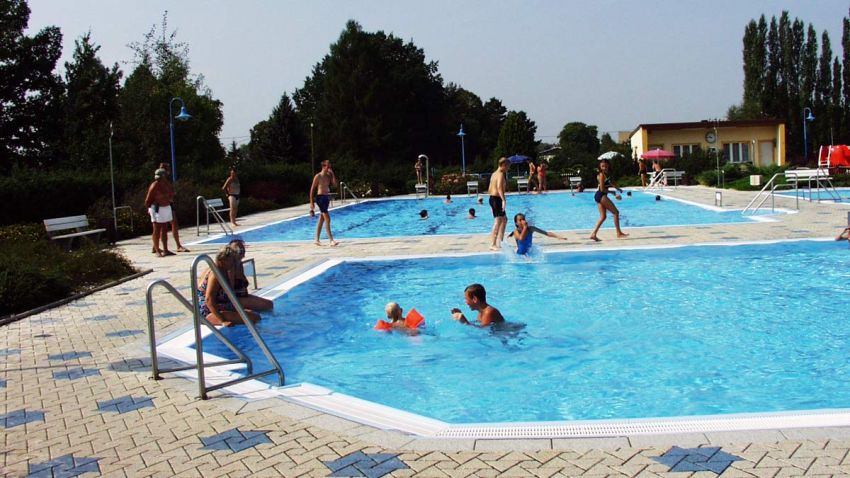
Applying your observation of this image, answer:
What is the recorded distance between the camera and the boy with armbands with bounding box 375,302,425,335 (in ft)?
28.0

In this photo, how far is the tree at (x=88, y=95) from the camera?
4625 centimetres

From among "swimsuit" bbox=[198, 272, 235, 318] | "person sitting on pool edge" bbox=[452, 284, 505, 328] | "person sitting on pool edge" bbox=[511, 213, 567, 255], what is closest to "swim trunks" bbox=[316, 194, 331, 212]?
"person sitting on pool edge" bbox=[511, 213, 567, 255]

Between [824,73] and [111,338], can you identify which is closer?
[111,338]

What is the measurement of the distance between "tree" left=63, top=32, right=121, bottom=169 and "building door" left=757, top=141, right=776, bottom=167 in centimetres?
4094

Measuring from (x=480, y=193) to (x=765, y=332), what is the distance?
3186cm

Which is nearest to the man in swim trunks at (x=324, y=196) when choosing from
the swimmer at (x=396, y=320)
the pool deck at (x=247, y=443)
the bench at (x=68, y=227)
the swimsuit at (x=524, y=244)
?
the swimsuit at (x=524, y=244)

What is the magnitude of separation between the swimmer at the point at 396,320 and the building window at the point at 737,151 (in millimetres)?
44976

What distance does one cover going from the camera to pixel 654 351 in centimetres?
768

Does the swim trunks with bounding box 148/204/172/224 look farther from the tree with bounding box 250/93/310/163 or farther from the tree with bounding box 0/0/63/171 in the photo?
the tree with bounding box 250/93/310/163

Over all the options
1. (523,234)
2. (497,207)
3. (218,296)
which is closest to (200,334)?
(218,296)

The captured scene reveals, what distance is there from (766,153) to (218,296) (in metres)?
48.1

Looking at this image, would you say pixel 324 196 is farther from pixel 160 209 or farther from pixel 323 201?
pixel 160 209

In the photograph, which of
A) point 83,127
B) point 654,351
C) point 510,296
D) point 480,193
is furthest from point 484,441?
point 83,127

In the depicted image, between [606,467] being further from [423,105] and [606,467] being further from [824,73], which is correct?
[824,73]
